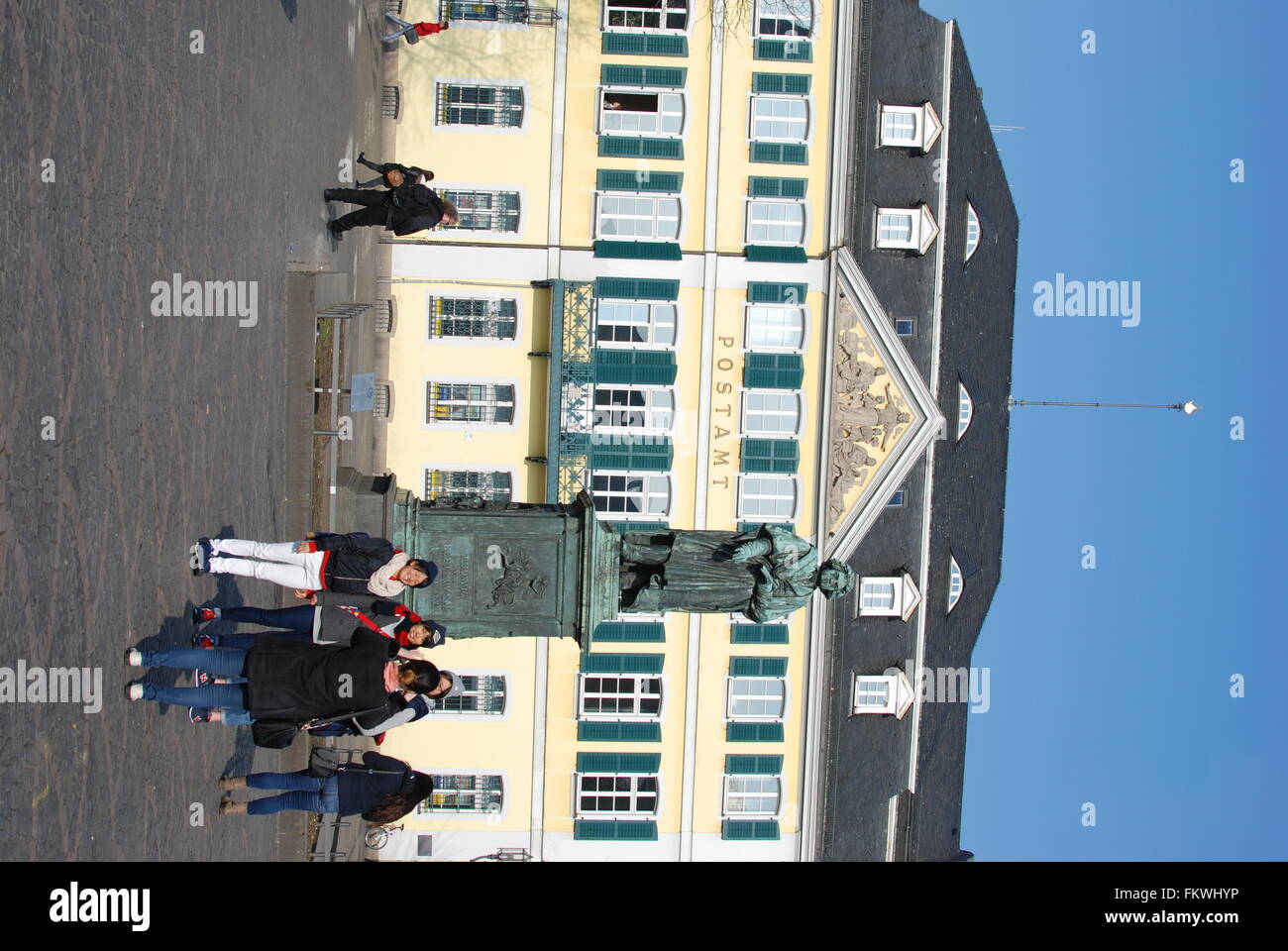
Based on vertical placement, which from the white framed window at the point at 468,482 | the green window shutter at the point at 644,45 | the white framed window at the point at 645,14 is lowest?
the white framed window at the point at 468,482

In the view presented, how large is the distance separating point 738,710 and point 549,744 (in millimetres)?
4356

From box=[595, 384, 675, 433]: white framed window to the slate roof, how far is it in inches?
207

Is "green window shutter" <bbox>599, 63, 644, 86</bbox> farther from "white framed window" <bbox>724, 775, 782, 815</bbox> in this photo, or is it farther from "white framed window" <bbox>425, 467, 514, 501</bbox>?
"white framed window" <bbox>724, 775, 782, 815</bbox>

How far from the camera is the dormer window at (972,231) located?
3145 centimetres

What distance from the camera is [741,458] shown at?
29391 mm

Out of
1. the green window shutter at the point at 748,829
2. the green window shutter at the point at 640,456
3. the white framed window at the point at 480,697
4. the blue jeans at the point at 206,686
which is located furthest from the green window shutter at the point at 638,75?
the blue jeans at the point at 206,686

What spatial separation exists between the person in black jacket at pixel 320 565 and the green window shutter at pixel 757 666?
16.7 metres

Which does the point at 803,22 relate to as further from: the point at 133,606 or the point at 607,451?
the point at 133,606

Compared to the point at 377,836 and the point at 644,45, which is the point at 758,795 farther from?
the point at 644,45

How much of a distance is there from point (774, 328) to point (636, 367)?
325cm

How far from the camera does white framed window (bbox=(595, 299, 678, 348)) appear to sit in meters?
28.8

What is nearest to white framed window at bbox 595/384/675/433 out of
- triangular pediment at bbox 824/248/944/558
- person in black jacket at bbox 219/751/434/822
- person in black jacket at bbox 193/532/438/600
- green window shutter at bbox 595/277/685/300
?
green window shutter at bbox 595/277/685/300

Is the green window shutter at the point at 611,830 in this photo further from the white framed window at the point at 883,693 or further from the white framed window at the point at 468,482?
the white framed window at the point at 468,482

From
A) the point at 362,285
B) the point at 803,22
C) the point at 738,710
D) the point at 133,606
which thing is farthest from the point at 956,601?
the point at 133,606
